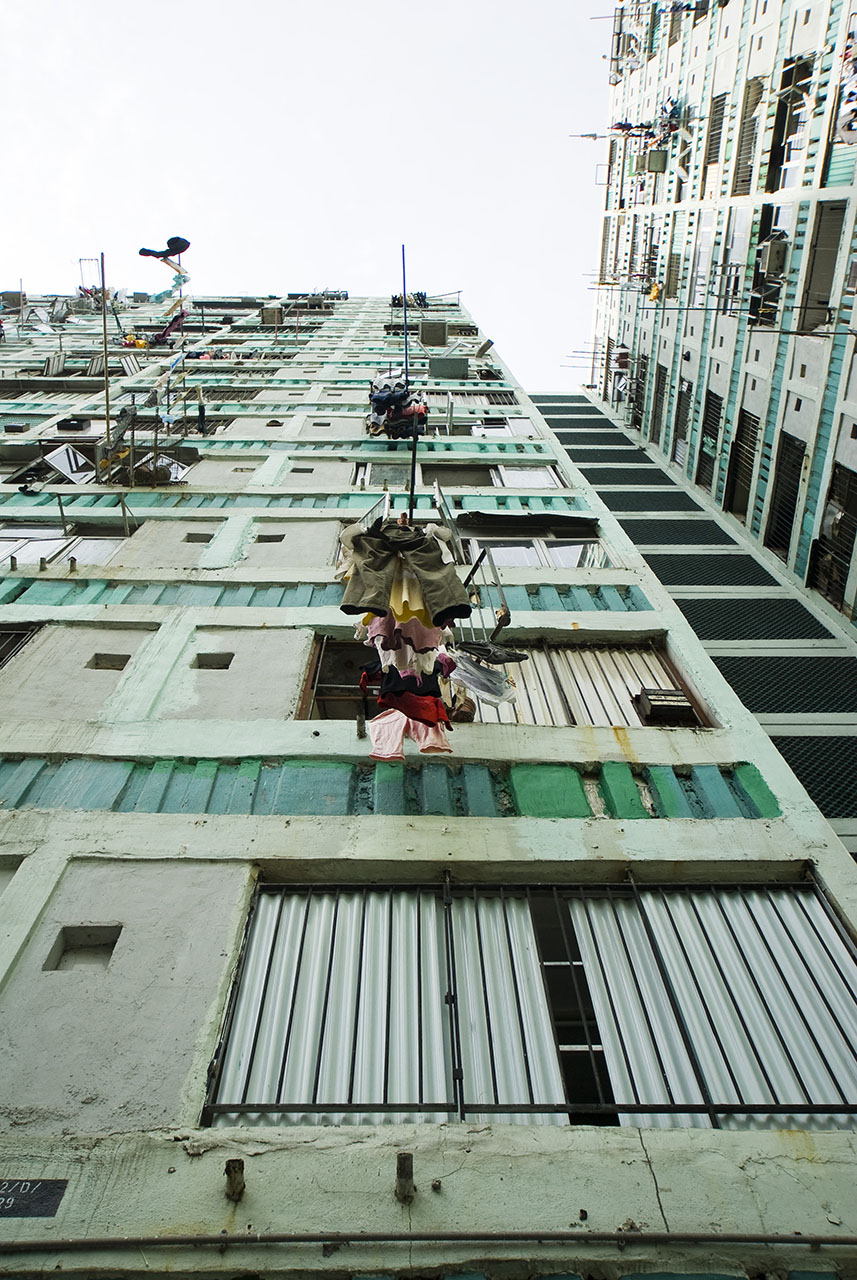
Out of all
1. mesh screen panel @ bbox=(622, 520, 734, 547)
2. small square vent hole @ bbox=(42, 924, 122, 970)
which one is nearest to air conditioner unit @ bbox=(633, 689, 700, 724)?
small square vent hole @ bbox=(42, 924, 122, 970)

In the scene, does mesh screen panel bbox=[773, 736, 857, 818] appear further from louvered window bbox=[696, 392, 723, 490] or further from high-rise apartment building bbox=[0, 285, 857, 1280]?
louvered window bbox=[696, 392, 723, 490]

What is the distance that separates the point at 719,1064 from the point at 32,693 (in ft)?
29.9

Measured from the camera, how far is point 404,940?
712 cm

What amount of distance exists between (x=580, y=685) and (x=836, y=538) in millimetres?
10592

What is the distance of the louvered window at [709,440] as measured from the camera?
84.5 ft

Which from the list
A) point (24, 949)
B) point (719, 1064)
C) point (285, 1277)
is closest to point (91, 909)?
point (24, 949)

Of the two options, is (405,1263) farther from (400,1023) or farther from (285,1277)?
(400,1023)

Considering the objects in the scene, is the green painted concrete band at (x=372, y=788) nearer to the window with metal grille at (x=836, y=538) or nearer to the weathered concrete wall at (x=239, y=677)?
the weathered concrete wall at (x=239, y=677)

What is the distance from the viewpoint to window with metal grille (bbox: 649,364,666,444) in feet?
104

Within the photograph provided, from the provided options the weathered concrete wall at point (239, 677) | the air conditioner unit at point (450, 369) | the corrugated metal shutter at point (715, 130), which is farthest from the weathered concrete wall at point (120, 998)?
the corrugated metal shutter at point (715, 130)

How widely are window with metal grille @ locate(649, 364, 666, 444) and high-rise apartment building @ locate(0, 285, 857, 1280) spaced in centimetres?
2145

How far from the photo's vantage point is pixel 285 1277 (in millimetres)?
4742

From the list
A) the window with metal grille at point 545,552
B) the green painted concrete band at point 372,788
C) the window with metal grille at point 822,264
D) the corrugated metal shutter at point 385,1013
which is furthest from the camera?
the window with metal grille at point 822,264

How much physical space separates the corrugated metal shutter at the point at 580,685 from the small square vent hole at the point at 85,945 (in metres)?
4.96
